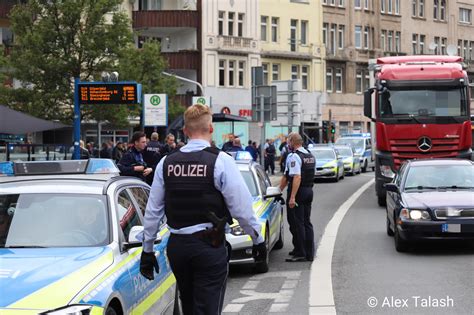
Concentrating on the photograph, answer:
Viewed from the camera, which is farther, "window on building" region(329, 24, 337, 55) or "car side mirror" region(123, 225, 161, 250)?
"window on building" region(329, 24, 337, 55)

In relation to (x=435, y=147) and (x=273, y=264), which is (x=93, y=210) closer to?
(x=273, y=264)

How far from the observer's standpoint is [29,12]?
3497 cm

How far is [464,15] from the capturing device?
262 feet

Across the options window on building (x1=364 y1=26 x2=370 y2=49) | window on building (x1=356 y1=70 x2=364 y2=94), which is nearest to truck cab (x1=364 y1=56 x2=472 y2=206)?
window on building (x1=356 y1=70 x2=364 y2=94)

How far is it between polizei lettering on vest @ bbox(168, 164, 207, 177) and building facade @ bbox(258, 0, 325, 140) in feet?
176

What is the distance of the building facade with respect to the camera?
59562mm

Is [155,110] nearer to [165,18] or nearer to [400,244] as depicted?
[400,244]

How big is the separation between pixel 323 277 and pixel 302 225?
1.46m

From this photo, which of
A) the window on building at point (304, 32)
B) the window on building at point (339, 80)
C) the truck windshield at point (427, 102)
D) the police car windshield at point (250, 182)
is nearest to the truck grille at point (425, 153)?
the truck windshield at point (427, 102)

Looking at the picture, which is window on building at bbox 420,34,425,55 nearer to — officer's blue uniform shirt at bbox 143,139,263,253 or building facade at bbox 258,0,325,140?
building facade at bbox 258,0,325,140

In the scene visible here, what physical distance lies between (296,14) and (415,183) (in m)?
49.6

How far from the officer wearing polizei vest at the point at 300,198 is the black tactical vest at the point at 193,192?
6440 mm

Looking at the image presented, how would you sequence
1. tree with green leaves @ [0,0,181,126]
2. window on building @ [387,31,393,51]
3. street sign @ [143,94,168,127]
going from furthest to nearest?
1. window on building @ [387,31,393,51]
2. tree with green leaves @ [0,0,181,126]
3. street sign @ [143,94,168,127]

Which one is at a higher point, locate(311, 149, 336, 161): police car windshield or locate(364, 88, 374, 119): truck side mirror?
locate(364, 88, 374, 119): truck side mirror
